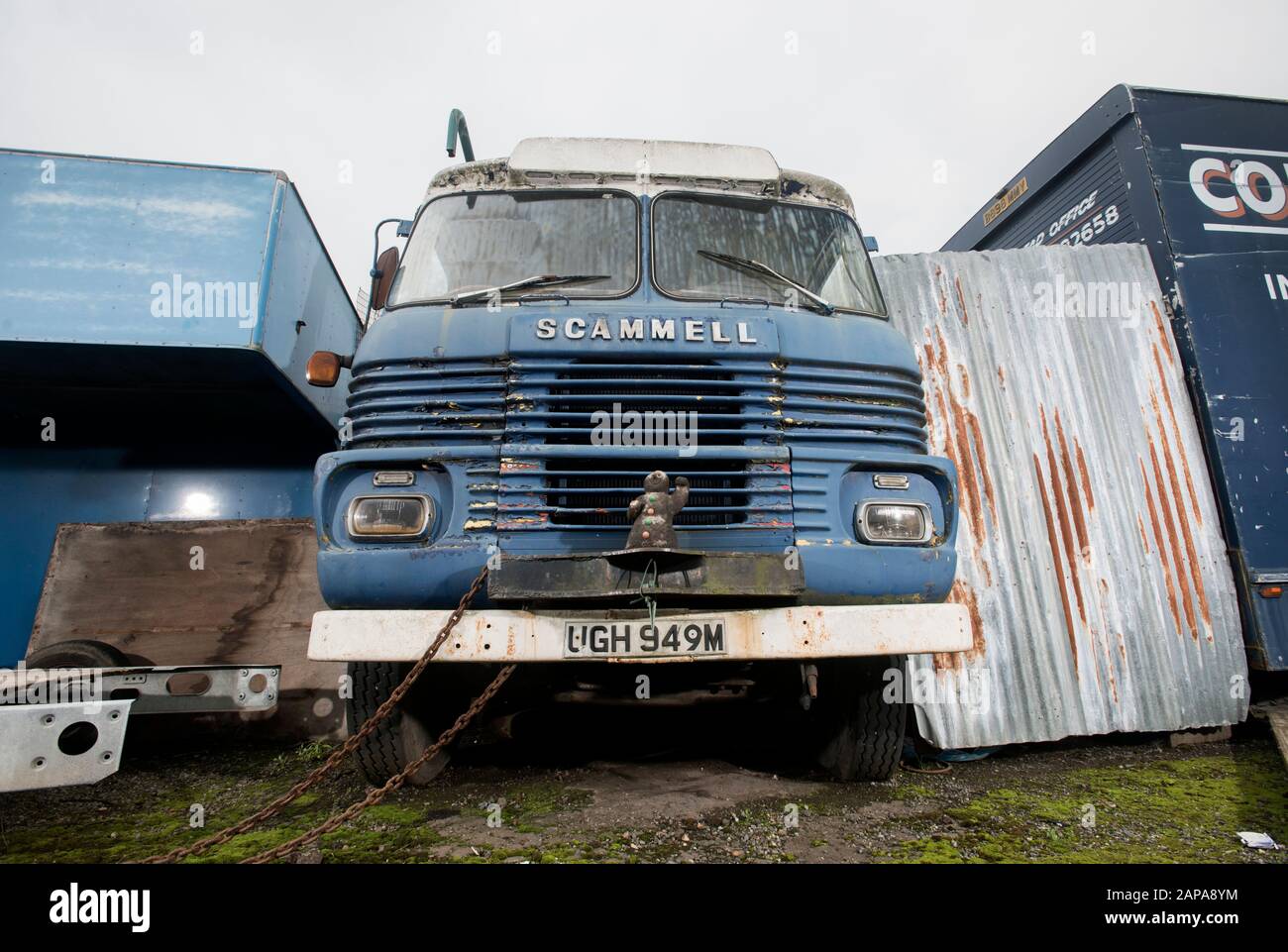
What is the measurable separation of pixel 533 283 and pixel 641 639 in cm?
169

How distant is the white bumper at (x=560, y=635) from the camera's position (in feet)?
7.34

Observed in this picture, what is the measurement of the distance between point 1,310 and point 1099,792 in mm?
6135

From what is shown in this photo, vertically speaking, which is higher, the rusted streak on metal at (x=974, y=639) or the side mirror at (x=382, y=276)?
the side mirror at (x=382, y=276)

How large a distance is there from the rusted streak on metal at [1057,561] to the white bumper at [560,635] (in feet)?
8.44

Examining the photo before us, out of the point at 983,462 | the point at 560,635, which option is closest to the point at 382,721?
the point at 560,635

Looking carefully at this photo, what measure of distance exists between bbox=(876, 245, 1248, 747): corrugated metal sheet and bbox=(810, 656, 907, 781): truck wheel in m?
0.97

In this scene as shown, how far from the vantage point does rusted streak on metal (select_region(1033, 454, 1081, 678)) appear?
4.26 m

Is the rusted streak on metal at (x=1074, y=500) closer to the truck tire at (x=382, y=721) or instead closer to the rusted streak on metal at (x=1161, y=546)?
the rusted streak on metal at (x=1161, y=546)

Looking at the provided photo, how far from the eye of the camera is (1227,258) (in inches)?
190

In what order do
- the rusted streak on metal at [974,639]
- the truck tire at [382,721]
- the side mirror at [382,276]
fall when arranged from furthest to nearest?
the rusted streak on metal at [974,639] → the side mirror at [382,276] → the truck tire at [382,721]

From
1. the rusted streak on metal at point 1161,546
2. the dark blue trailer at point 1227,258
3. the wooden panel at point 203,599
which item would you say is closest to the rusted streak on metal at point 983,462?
the rusted streak on metal at point 1161,546

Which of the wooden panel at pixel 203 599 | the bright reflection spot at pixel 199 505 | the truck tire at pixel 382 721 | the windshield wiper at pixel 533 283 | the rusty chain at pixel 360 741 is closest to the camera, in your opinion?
the rusty chain at pixel 360 741

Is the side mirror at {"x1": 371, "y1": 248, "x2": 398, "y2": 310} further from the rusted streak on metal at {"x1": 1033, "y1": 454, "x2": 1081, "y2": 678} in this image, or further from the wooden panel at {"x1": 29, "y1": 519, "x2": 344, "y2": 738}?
the rusted streak on metal at {"x1": 1033, "y1": 454, "x2": 1081, "y2": 678}

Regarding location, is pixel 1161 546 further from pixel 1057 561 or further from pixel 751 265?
pixel 751 265
